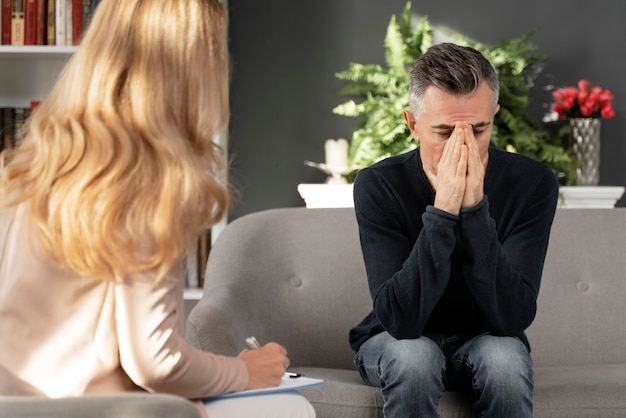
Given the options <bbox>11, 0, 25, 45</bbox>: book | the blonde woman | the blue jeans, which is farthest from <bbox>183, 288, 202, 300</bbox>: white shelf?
the blonde woman

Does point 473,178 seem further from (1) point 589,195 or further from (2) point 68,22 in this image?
(1) point 589,195

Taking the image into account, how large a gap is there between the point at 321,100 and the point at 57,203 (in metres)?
3.20

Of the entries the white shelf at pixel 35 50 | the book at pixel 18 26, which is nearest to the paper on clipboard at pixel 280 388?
the white shelf at pixel 35 50

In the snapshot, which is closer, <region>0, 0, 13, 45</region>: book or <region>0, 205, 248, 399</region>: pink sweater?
<region>0, 205, 248, 399</region>: pink sweater

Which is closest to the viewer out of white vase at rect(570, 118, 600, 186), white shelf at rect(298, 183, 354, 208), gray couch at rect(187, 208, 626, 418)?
gray couch at rect(187, 208, 626, 418)

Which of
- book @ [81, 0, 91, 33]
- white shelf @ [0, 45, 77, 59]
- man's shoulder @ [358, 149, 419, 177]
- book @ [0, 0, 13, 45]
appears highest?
book @ [81, 0, 91, 33]

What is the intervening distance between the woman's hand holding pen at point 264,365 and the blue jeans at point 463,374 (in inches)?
18.0

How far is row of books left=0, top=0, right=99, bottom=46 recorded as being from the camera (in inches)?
140

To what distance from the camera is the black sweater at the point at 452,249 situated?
83.2 inches

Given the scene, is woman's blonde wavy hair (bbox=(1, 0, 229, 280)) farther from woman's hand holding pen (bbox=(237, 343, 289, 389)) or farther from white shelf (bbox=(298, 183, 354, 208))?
Result: white shelf (bbox=(298, 183, 354, 208))

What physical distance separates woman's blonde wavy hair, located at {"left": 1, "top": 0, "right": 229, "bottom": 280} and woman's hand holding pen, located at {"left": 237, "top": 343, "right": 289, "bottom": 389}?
289 millimetres

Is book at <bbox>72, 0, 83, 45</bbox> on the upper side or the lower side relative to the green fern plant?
upper

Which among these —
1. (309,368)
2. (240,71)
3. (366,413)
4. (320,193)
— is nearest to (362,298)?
(309,368)

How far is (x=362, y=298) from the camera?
9.15 feet
